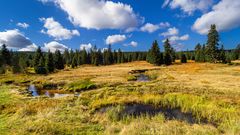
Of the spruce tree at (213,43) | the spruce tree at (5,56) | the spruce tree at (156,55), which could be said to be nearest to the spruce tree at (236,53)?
the spruce tree at (213,43)

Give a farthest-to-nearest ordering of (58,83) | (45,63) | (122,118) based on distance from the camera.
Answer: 1. (45,63)
2. (58,83)
3. (122,118)

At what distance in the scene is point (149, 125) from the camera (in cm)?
1121

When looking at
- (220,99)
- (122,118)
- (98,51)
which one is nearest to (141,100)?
(122,118)

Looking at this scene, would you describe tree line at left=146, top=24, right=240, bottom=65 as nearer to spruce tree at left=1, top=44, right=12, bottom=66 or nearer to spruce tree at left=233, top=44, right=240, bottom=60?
spruce tree at left=233, top=44, right=240, bottom=60

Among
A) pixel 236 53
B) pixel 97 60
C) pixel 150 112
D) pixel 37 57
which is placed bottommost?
pixel 150 112

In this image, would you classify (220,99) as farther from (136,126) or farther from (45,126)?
(45,126)

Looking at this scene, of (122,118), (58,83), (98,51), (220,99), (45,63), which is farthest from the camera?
(98,51)

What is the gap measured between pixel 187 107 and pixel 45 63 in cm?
5688

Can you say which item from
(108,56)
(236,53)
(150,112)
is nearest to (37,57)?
(108,56)

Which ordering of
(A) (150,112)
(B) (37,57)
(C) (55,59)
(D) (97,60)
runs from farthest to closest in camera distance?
(D) (97,60), (C) (55,59), (B) (37,57), (A) (150,112)

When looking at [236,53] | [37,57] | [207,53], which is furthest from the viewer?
[236,53]

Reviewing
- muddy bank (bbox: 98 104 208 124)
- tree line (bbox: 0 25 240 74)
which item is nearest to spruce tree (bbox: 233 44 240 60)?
tree line (bbox: 0 25 240 74)

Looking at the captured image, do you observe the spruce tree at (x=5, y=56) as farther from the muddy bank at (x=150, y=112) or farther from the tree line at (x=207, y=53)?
the muddy bank at (x=150, y=112)

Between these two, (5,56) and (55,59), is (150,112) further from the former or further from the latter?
(5,56)
